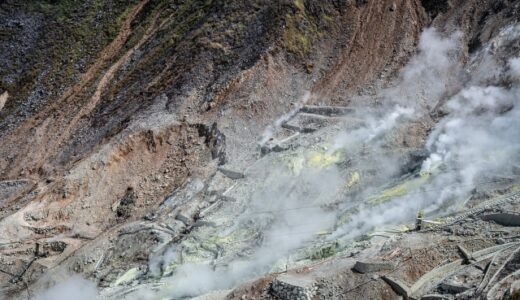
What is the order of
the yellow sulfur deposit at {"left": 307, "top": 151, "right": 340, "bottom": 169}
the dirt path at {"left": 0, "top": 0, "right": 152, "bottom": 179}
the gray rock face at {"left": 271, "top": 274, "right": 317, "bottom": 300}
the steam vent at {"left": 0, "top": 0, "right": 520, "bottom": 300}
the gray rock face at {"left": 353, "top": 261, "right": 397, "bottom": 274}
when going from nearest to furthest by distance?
the gray rock face at {"left": 271, "top": 274, "right": 317, "bottom": 300}, the gray rock face at {"left": 353, "top": 261, "right": 397, "bottom": 274}, the steam vent at {"left": 0, "top": 0, "right": 520, "bottom": 300}, the yellow sulfur deposit at {"left": 307, "top": 151, "right": 340, "bottom": 169}, the dirt path at {"left": 0, "top": 0, "right": 152, "bottom": 179}

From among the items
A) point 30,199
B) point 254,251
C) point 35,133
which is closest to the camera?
point 254,251

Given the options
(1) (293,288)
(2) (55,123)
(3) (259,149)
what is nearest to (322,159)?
(3) (259,149)

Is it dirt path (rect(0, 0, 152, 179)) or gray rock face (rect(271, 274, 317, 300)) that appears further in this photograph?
dirt path (rect(0, 0, 152, 179))

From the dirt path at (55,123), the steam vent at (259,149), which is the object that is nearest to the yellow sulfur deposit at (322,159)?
the steam vent at (259,149)

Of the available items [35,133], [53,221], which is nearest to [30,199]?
[53,221]

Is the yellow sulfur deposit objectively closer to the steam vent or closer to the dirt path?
the steam vent

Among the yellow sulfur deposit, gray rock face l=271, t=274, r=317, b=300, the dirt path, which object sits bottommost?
gray rock face l=271, t=274, r=317, b=300

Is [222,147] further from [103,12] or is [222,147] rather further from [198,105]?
[103,12]

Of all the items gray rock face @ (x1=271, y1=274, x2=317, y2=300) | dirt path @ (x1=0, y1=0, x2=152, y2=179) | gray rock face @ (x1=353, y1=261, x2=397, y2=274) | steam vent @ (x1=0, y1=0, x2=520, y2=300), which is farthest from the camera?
dirt path @ (x1=0, y1=0, x2=152, y2=179)

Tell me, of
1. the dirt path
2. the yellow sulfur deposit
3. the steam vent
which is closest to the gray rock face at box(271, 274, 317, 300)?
the steam vent
